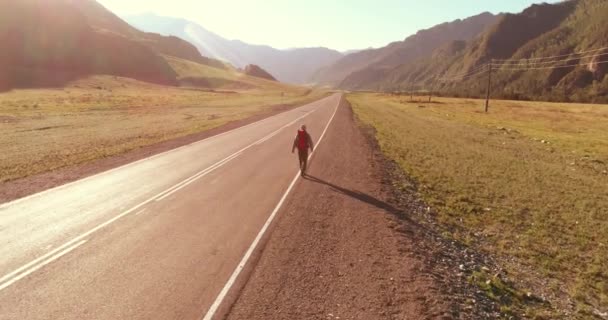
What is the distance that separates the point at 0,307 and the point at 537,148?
31260 millimetres

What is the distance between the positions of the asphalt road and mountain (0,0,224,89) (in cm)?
9821

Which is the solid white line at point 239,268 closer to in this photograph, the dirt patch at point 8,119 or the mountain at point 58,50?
the dirt patch at point 8,119

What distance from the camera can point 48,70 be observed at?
114 meters

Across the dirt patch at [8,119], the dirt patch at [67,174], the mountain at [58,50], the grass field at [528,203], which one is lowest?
the grass field at [528,203]

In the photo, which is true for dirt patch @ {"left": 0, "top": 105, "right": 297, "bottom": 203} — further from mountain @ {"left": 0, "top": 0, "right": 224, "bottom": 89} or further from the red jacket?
mountain @ {"left": 0, "top": 0, "right": 224, "bottom": 89}

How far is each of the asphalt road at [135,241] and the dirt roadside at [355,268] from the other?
2.49ft

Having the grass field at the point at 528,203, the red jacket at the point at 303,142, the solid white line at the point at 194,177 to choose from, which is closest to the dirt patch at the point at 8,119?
the solid white line at the point at 194,177

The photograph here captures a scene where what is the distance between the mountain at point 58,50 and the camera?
107 m

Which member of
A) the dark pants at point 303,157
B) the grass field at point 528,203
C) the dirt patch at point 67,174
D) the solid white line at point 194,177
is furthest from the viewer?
the dark pants at point 303,157

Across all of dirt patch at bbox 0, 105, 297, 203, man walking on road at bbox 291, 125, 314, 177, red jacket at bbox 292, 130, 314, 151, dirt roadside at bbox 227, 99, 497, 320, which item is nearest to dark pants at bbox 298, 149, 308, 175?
man walking on road at bbox 291, 125, 314, 177

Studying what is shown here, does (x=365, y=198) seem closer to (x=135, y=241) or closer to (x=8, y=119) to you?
(x=135, y=241)

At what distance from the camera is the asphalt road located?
21.3 feet

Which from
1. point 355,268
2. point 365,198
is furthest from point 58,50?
point 355,268

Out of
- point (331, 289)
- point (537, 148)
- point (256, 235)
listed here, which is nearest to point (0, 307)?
point (256, 235)
